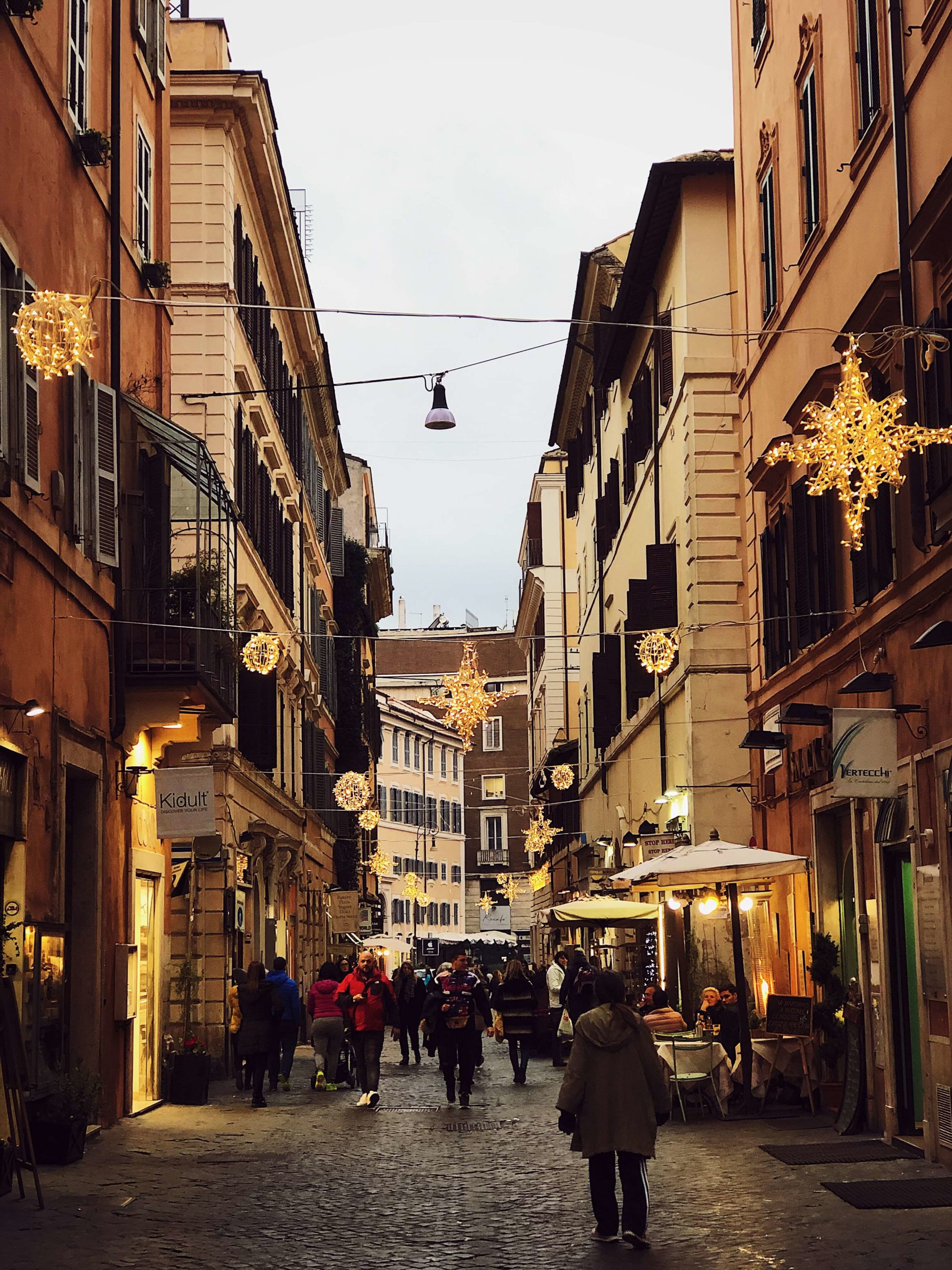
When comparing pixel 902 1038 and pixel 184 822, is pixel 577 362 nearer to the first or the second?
pixel 184 822

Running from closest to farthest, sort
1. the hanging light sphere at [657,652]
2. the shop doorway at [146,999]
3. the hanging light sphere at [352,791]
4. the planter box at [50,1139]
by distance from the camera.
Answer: the planter box at [50,1139] < the shop doorway at [146,999] < the hanging light sphere at [657,652] < the hanging light sphere at [352,791]

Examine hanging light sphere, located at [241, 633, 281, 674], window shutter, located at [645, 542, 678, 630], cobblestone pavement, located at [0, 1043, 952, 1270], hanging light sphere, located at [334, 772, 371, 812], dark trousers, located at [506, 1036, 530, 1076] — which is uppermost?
window shutter, located at [645, 542, 678, 630]

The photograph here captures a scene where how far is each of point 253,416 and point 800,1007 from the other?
1602 cm

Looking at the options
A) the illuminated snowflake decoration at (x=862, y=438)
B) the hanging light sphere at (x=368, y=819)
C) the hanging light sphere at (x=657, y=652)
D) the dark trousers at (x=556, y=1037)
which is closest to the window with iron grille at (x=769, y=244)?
the hanging light sphere at (x=657, y=652)

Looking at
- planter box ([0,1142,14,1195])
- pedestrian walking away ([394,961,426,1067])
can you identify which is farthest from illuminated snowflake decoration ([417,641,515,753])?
planter box ([0,1142,14,1195])

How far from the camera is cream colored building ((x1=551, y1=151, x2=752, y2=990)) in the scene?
25375 millimetres

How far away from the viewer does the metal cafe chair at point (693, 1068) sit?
1820cm

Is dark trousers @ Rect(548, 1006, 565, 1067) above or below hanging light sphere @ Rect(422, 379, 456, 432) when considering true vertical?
below

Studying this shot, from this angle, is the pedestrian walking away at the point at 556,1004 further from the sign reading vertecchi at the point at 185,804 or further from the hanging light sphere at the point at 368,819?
the hanging light sphere at the point at 368,819

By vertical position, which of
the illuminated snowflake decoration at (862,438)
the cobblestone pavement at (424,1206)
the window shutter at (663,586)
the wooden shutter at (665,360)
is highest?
the wooden shutter at (665,360)

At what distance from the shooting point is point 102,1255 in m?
10.1

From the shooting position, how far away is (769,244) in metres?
20.9

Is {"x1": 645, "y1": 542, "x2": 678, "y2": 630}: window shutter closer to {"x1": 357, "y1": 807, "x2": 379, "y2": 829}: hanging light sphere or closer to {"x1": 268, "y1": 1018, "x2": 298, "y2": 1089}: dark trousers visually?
{"x1": 268, "y1": 1018, "x2": 298, "y2": 1089}: dark trousers

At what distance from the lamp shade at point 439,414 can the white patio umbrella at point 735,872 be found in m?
5.32
